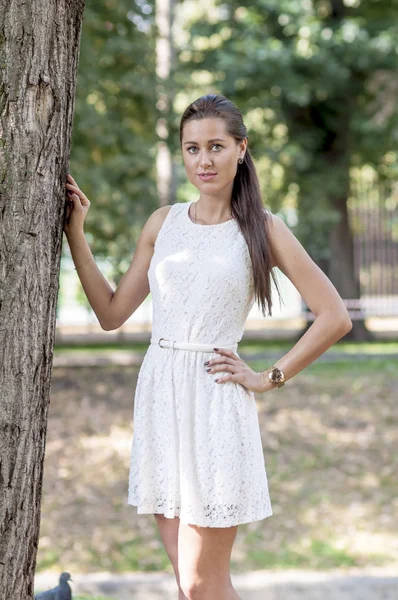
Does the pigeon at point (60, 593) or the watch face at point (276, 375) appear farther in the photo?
the pigeon at point (60, 593)

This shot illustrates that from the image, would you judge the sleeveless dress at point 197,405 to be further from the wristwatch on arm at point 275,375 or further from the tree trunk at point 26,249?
→ the tree trunk at point 26,249

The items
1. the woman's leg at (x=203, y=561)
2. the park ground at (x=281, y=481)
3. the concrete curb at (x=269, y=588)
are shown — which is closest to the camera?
the woman's leg at (x=203, y=561)

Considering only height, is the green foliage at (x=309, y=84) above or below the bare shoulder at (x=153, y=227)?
above

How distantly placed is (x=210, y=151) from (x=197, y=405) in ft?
2.62

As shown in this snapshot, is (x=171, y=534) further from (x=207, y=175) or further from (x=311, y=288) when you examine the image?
(x=207, y=175)

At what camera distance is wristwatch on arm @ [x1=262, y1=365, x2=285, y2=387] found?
118 inches

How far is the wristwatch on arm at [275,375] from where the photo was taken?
2992 millimetres

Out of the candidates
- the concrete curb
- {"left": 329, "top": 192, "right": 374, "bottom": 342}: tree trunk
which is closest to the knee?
the concrete curb

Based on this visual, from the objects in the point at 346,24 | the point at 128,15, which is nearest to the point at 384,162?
the point at 346,24

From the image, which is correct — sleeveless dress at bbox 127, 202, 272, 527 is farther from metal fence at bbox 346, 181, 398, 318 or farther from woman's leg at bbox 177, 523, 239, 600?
metal fence at bbox 346, 181, 398, 318

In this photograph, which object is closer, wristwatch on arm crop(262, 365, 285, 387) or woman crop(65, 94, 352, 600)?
woman crop(65, 94, 352, 600)

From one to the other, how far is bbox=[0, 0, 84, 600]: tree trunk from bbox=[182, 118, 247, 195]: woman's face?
421mm

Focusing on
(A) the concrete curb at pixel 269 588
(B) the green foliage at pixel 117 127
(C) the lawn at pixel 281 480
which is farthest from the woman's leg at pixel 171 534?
(B) the green foliage at pixel 117 127

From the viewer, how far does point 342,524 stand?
6.93m
